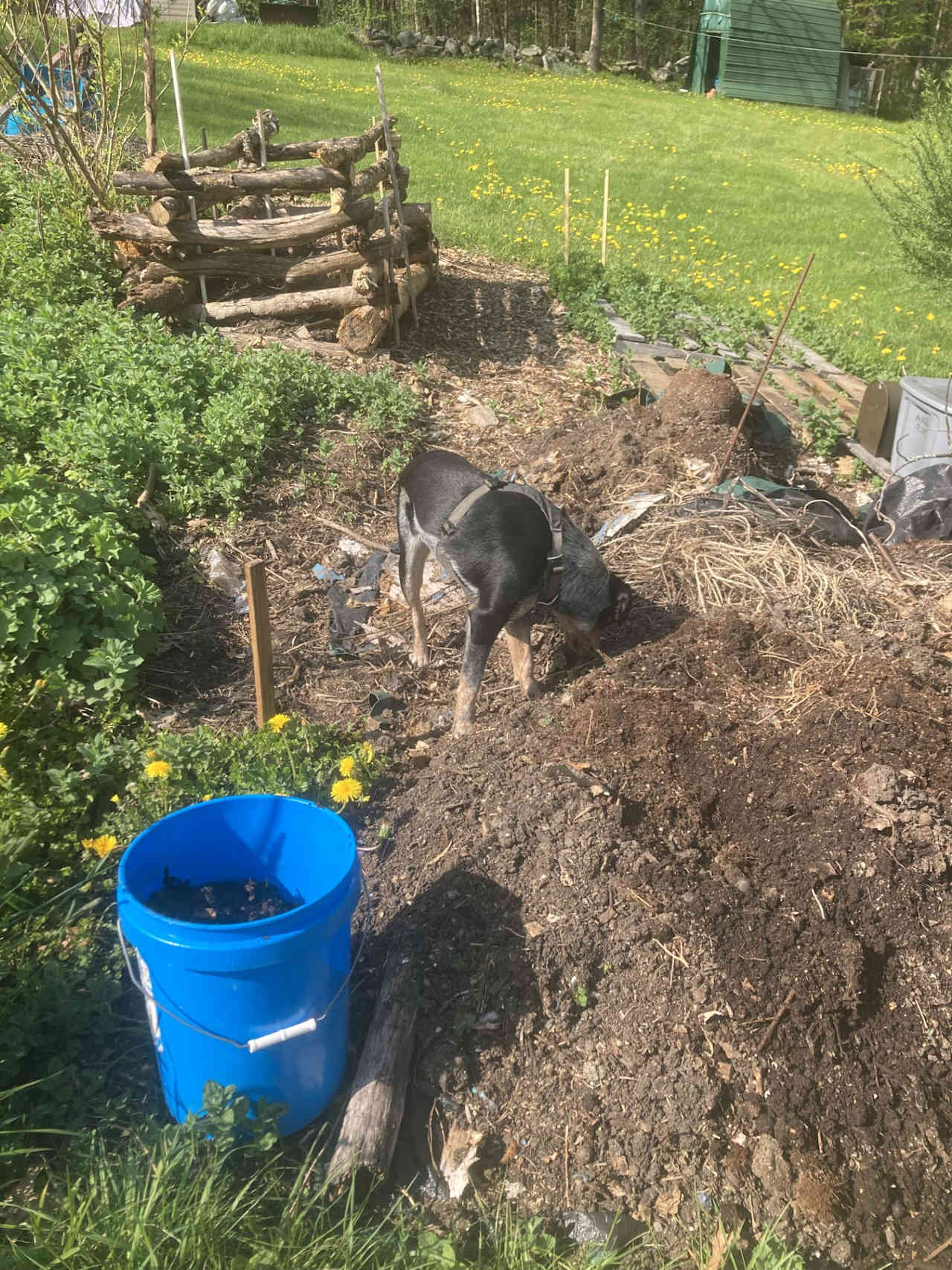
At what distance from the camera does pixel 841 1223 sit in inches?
110

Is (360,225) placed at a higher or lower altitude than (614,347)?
higher

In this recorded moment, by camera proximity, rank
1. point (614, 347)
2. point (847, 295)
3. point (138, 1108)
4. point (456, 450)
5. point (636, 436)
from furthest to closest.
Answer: point (847, 295), point (614, 347), point (456, 450), point (636, 436), point (138, 1108)

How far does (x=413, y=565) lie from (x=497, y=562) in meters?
0.69

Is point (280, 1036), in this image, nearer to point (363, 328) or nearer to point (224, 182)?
point (363, 328)

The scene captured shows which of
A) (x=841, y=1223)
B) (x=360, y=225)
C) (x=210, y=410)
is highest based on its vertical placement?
(x=360, y=225)

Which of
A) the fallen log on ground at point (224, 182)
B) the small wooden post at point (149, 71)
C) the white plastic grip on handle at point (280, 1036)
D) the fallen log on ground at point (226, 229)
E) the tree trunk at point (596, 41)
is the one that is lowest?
the white plastic grip on handle at point (280, 1036)

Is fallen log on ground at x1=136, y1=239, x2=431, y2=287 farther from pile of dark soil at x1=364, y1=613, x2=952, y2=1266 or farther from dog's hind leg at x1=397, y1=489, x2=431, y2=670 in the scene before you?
pile of dark soil at x1=364, y1=613, x2=952, y2=1266

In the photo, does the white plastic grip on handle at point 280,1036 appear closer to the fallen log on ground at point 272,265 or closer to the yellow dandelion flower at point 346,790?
the yellow dandelion flower at point 346,790

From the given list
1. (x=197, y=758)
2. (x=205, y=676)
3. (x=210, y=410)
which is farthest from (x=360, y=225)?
(x=197, y=758)

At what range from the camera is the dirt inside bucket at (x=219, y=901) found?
9.10 ft

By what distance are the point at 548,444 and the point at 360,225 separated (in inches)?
118

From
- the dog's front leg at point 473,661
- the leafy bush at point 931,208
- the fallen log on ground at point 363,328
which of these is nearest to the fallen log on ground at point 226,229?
the fallen log on ground at point 363,328

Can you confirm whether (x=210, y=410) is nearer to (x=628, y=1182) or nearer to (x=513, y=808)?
(x=513, y=808)

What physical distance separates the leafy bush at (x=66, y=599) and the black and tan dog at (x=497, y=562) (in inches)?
50.6
